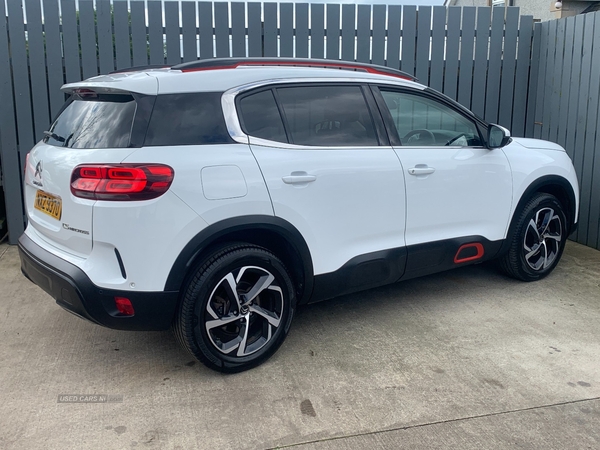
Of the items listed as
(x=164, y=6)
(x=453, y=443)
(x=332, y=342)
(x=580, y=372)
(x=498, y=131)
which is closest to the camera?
(x=453, y=443)

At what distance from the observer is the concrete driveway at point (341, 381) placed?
300cm

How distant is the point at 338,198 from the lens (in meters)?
3.82

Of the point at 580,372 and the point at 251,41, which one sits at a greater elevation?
the point at 251,41

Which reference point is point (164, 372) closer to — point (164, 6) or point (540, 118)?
point (164, 6)

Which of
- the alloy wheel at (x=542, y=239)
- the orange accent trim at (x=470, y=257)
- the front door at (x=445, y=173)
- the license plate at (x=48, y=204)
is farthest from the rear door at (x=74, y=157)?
the alloy wheel at (x=542, y=239)

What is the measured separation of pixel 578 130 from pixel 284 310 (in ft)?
14.6

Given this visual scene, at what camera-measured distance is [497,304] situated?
4758 millimetres

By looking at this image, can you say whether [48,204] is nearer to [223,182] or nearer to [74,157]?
[74,157]

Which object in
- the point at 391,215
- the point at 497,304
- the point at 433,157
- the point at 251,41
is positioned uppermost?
the point at 251,41

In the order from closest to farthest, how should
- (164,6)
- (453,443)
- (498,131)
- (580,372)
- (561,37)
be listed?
1. (453,443)
2. (580,372)
3. (498,131)
4. (164,6)
5. (561,37)

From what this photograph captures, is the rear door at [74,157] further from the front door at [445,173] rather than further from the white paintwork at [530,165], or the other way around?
the white paintwork at [530,165]

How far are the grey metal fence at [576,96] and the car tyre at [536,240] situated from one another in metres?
1.34

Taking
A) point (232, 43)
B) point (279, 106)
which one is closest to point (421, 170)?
point (279, 106)

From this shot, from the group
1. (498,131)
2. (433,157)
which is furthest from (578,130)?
(433,157)
